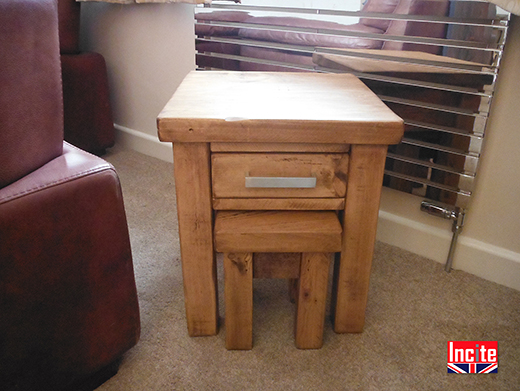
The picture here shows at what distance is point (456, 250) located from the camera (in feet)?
4.07

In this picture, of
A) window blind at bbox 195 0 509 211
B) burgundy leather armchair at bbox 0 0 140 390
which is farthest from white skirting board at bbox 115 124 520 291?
burgundy leather armchair at bbox 0 0 140 390

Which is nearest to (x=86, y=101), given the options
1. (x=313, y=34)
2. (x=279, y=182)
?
(x=313, y=34)

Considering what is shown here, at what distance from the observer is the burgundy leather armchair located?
646 mm

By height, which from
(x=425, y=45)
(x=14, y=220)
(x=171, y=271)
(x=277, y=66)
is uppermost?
(x=425, y=45)

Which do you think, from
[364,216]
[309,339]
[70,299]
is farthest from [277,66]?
[70,299]

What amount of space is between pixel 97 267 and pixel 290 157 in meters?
0.41

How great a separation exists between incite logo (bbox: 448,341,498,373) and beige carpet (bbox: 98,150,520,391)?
0.05 ft

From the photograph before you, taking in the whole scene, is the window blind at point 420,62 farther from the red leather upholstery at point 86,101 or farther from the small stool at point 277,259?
the red leather upholstery at point 86,101

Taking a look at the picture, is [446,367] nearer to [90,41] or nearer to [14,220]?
[14,220]

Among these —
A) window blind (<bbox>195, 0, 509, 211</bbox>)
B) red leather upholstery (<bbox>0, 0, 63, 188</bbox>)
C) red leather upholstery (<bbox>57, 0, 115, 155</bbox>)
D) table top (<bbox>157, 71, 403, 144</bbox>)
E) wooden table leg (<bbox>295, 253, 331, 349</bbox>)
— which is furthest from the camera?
red leather upholstery (<bbox>57, 0, 115, 155</bbox>)

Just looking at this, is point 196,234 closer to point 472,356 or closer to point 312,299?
point 312,299

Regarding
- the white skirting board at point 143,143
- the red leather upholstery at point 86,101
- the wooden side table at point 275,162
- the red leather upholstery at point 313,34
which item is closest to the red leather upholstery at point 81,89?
the red leather upholstery at point 86,101

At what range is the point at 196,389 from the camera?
85 cm

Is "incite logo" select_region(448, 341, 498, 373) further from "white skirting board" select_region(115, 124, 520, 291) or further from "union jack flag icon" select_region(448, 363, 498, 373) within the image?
"white skirting board" select_region(115, 124, 520, 291)
